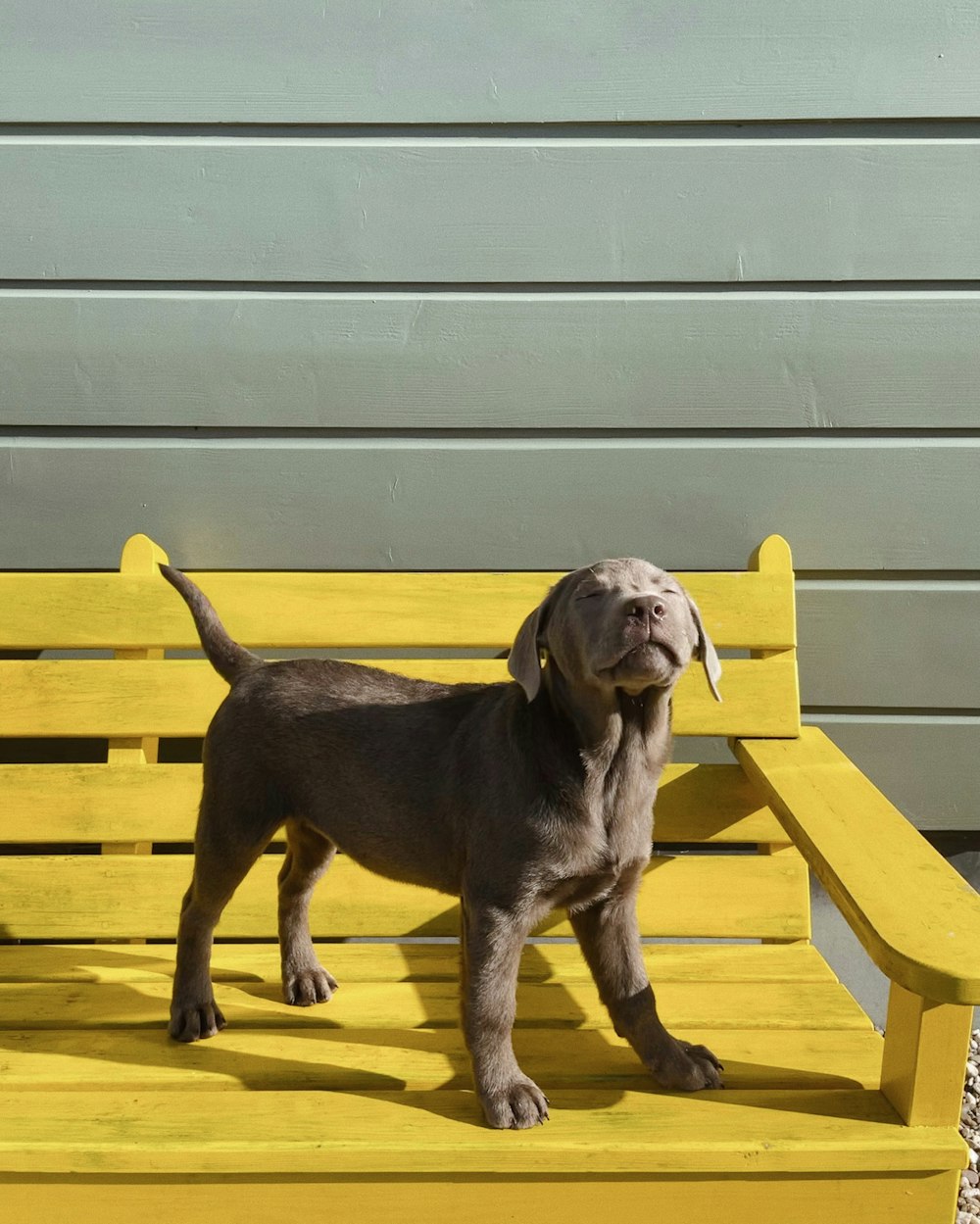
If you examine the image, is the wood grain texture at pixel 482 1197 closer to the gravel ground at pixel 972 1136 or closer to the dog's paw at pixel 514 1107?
the dog's paw at pixel 514 1107

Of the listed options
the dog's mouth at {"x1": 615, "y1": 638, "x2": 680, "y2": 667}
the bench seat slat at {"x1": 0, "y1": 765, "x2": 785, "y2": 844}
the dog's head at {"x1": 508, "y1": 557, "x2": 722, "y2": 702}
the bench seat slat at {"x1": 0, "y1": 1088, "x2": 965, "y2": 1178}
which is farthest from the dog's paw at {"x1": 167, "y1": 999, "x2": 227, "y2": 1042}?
the dog's mouth at {"x1": 615, "y1": 638, "x2": 680, "y2": 667}

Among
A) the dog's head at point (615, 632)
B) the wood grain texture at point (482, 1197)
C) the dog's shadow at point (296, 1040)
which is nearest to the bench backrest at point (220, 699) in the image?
the dog's shadow at point (296, 1040)

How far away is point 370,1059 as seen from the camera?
86.6 inches

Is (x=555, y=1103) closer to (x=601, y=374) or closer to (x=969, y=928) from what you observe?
(x=969, y=928)

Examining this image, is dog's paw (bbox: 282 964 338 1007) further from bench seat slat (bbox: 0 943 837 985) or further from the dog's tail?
the dog's tail

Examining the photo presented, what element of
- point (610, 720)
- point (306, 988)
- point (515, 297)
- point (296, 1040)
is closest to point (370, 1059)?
point (296, 1040)

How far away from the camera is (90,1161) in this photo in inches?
71.7

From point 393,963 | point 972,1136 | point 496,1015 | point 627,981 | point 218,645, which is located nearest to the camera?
point 496,1015

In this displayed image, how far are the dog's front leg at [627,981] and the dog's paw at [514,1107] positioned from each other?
261mm

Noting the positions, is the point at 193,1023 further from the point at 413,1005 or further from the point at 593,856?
the point at 593,856

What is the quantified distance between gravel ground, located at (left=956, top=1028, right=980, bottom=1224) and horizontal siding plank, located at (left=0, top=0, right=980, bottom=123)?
7.65 feet

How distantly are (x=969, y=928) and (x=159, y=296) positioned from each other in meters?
2.28

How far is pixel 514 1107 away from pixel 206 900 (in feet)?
2.42

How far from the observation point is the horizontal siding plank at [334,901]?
2795mm
